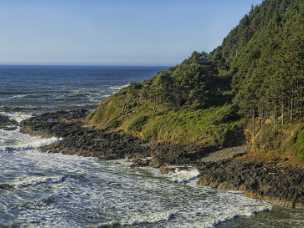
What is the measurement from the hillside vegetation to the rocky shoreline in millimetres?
2530

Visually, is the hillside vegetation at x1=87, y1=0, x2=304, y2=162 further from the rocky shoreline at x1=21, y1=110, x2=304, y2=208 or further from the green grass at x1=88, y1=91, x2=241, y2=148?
the rocky shoreline at x1=21, y1=110, x2=304, y2=208

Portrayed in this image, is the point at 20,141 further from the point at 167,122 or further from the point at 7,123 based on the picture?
the point at 167,122

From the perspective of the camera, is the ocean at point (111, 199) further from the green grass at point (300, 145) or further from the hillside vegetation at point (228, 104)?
the hillside vegetation at point (228, 104)

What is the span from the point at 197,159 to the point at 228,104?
55.1 feet

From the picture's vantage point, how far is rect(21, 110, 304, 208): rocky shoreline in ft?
133

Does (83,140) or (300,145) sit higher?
(300,145)

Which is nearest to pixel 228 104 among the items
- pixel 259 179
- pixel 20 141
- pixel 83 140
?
pixel 83 140

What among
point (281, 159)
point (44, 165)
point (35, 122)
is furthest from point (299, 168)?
point (35, 122)

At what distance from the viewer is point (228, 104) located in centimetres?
6862

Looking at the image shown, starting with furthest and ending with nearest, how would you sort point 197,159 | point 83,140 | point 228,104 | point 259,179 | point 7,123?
1. point 7,123
2. point 228,104
3. point 83,140
4. point 197,159
5. point 259,179

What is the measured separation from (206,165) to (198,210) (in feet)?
43.8

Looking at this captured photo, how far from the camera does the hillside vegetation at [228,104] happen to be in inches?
2125

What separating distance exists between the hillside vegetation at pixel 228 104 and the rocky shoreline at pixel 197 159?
2530mm

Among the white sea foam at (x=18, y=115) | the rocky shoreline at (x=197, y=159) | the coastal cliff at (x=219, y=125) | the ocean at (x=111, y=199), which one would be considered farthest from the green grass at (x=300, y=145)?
the white sea foam at (x=18, y=115)
